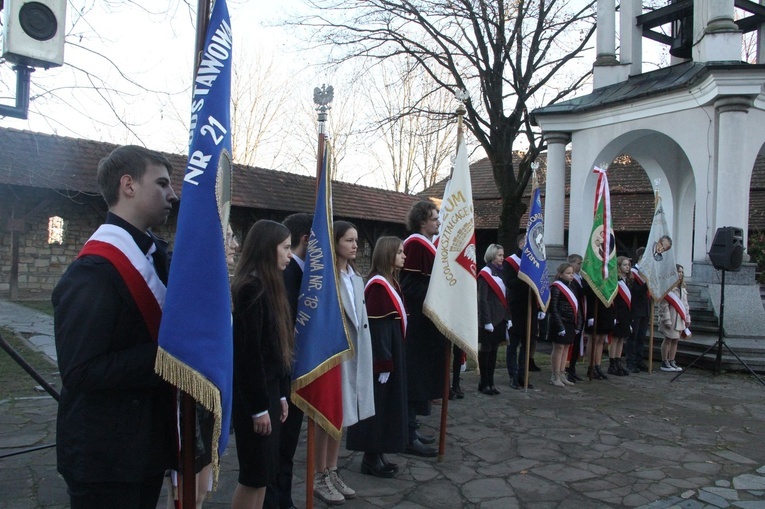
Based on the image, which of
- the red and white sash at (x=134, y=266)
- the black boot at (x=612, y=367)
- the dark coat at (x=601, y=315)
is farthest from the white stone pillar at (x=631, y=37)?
the red and white sash at (x=134, y=266)

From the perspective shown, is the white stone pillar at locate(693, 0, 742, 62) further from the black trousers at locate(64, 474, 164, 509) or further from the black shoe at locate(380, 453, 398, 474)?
the black trousers at locate(64, 474, 164, 509)

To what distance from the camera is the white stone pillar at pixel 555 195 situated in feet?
44.2

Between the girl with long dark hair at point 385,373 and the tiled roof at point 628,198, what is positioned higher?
the tiled roof at point 628,198

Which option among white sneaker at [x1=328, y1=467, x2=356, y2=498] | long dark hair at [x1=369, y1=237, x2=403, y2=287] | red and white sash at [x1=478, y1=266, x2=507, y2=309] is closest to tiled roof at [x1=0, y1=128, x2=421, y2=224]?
red and white sash at [x1=478, y1=266, x2=507, y2=309]

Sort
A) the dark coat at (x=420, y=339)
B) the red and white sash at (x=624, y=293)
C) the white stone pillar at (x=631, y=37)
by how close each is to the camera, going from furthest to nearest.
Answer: the white stone pillar at (x=631, y=37) → the red and white sash at (x=624, y=293) → the dark coat at (x=420, y=339)

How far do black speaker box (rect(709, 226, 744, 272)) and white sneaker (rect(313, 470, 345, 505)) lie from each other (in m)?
8.02

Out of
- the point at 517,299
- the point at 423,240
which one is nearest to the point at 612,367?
the point at 517,299

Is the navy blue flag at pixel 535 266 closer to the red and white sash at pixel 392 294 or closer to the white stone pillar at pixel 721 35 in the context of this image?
the red and white sash at pixel 392 294

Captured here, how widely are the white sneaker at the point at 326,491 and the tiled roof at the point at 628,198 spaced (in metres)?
14.7

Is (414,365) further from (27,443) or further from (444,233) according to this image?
(27,443)

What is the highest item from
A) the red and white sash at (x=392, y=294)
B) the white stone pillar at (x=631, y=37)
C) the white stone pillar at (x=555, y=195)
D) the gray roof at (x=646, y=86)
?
the white stone pillar at (x=631, y=37)

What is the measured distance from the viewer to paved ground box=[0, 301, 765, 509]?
4.42 meters

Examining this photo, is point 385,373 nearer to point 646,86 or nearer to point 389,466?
point 389,466

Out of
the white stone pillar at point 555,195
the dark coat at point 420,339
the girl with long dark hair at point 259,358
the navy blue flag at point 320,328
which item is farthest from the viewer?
the white stone pillar at point 555,195
